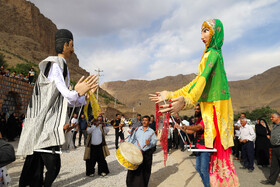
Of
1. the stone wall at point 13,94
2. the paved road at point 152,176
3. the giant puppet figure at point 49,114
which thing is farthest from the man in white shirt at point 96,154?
the stone wall at point 13,94

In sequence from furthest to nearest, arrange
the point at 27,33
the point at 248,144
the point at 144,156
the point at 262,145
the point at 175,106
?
the point at 27,33
the point at 262,145
the point at 248,144
the point at 144,156
the point at 175,106

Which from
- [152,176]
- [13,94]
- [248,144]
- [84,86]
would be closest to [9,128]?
[13,94]

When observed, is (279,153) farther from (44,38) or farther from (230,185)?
(44,38)

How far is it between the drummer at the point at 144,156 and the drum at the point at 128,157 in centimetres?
66

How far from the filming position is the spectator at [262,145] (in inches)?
298

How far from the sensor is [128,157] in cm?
401

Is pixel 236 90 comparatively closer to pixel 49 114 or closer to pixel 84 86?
pixel 84 86

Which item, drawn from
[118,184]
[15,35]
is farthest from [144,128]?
[15,35]

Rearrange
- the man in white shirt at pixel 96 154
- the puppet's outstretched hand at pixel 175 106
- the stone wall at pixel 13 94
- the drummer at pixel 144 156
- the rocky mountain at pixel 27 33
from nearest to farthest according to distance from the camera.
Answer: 1. the puppet's outstretched hand at pixel 175 106
2. the drummer at pixel 144 156
3. the man in white shirt at pixel 96 154
4. the stone wall at pixel 13 94
5. the rocky mountain at pixel 27 33

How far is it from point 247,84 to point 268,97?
3127cm

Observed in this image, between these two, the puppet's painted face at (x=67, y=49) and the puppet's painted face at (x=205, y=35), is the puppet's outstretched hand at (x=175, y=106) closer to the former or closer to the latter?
the puppet's painted face at (x=205, y=35)

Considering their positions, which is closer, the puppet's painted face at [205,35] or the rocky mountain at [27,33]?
the puppet's painted face at [205,35]

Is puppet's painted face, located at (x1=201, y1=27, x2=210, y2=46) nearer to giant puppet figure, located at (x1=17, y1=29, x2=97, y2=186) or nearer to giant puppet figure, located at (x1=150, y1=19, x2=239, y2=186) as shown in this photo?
giant puppet figure, located at (x1=150, y1=19, x2=239, y2=186)

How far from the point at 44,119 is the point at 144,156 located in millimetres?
3252
